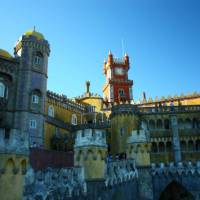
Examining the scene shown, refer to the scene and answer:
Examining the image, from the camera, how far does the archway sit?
34.0 meters

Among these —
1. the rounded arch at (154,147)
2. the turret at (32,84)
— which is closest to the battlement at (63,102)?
the turret at (32,84)

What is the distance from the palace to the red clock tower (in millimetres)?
4452

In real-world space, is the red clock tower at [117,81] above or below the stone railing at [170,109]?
above

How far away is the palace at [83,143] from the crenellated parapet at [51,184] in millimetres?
49

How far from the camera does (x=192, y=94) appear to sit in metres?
59.0

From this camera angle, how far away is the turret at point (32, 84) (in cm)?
3716

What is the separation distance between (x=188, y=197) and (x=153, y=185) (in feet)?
18.7

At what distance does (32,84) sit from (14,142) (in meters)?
27.1

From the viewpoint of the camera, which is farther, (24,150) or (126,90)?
(126,90)

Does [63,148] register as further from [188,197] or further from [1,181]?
[1,181]

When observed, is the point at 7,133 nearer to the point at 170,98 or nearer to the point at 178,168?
the point at 178,168

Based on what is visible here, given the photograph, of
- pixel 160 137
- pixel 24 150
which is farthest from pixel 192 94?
pixel 24 150

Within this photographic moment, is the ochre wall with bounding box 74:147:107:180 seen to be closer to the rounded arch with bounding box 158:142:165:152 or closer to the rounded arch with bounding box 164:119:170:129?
the rounded arch with bounding box 158:142:165:152

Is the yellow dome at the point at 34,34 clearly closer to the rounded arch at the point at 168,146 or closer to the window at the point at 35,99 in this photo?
the window at the point at 35,99
